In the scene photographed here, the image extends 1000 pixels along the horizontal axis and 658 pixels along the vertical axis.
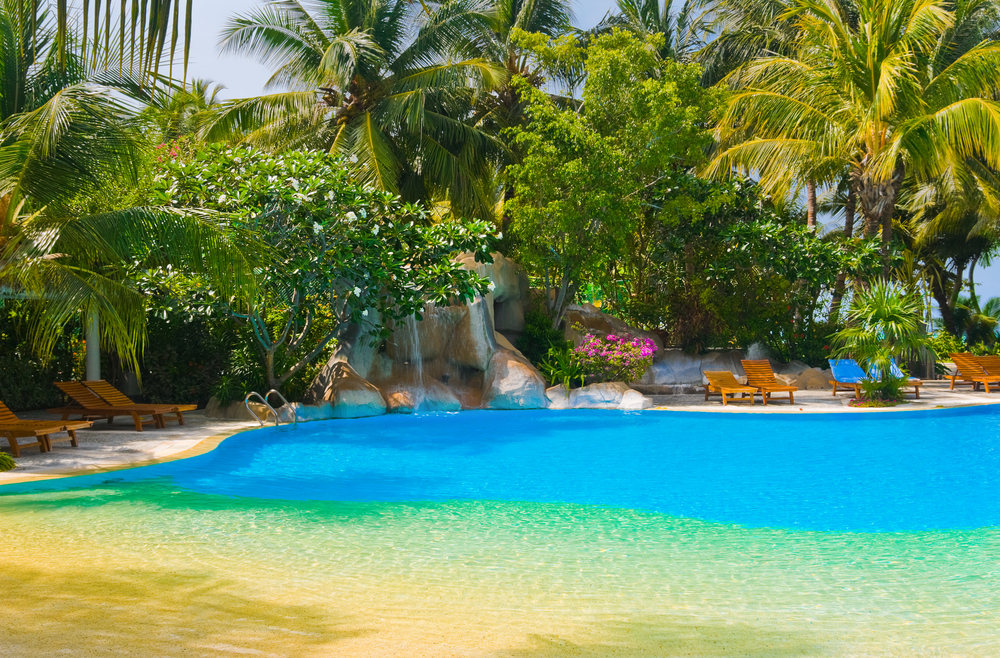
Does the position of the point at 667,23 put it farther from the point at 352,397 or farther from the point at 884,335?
the point at 352,397

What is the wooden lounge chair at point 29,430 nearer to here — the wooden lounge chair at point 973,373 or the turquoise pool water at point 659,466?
the turquoise pool water at point 659,466

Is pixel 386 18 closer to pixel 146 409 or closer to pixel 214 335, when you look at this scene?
pixel 214 335

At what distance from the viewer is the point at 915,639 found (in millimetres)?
4125

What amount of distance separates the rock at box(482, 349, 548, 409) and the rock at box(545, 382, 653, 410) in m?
0.33

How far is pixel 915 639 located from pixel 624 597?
1.62 metres

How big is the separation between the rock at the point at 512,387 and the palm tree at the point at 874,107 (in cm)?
751

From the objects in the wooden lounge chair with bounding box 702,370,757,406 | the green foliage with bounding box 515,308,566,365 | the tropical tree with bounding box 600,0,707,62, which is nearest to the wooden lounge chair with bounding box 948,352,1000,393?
the wooden lounge chair with bounding box 702,370,757,406

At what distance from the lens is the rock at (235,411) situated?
41.9 feet

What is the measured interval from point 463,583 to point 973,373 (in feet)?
55.1

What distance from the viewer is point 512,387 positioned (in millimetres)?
15289

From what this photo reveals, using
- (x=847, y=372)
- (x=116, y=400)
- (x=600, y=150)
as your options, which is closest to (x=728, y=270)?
(x=847, y=372)

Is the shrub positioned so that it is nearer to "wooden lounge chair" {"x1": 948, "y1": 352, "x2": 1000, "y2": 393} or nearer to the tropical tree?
"wooden lounge chair" {"x1": 948, "y1": 352, "x2": 1000, "y2": 393}

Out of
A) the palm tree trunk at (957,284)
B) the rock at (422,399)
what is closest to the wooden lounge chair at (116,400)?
the rock at (422,399)

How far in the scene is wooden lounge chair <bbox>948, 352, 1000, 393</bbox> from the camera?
57.1 ft
